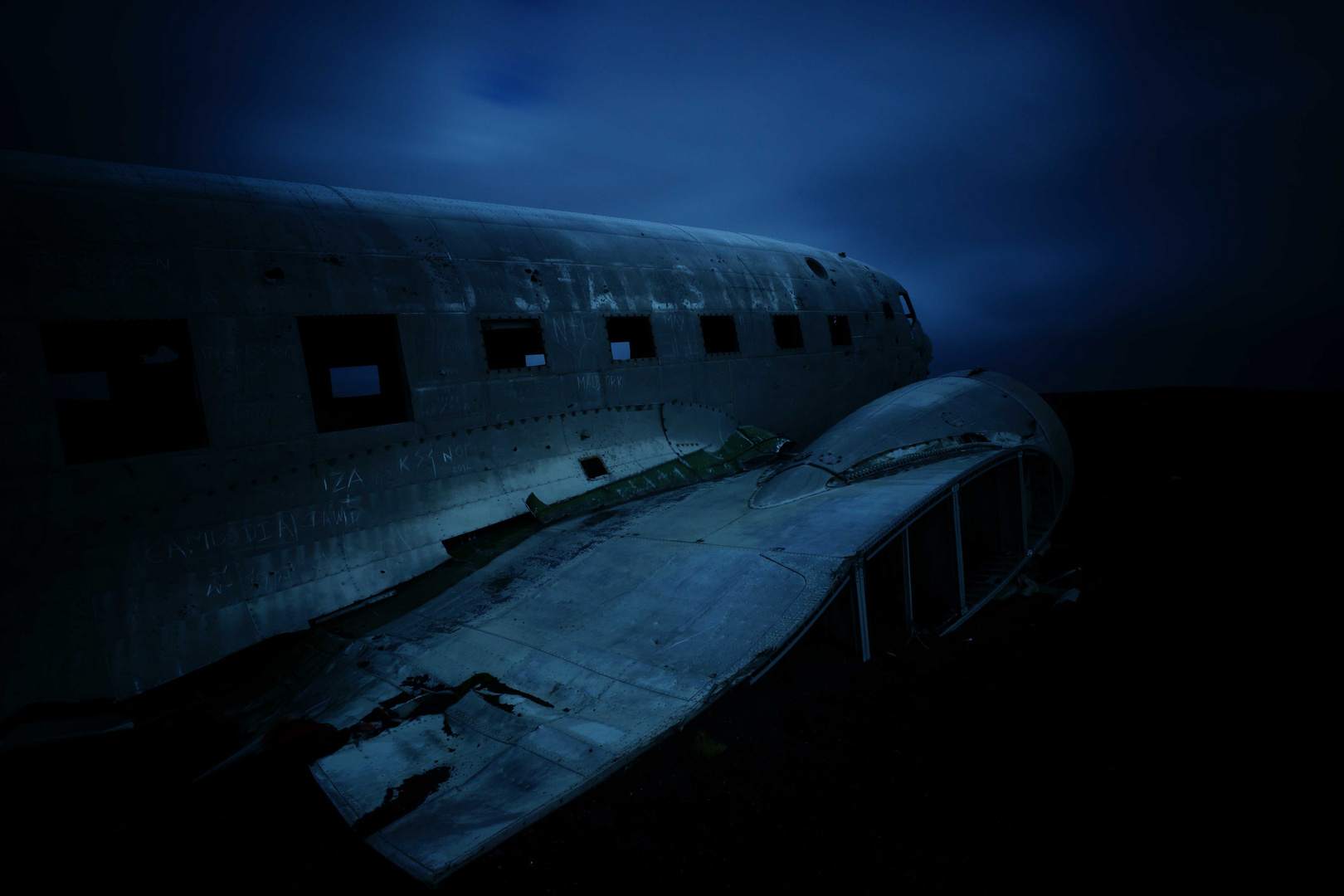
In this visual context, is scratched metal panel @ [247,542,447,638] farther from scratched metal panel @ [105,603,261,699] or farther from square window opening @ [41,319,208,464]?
square window opening @ [41,319,208,464]

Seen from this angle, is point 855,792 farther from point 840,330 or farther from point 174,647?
point 840,330

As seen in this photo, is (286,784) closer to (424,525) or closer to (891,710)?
(424,525)

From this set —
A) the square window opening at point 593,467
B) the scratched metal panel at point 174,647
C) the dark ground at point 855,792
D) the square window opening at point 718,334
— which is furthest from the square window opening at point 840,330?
the scratched metal panel at point 174,647

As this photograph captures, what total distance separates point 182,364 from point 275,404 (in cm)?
192

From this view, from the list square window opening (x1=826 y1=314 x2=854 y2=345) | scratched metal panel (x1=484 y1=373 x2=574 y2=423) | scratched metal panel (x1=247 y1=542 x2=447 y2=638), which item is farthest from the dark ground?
square window opening (x1=826 y1=314 x2=854 y2=345)

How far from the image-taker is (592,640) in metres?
4.39

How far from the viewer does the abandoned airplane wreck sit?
12.6 feet

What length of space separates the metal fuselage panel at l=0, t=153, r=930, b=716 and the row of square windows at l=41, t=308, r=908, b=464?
0.24 metres

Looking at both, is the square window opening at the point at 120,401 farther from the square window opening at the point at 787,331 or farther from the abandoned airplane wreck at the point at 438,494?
the square window opening at the point at 787,331

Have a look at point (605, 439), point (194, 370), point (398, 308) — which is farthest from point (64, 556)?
point (605, 439)

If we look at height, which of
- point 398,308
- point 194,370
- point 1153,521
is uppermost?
point 398,308

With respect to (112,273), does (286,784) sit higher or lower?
lower

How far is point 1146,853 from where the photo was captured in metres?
3.28

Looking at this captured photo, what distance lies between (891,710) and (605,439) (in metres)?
4.80
